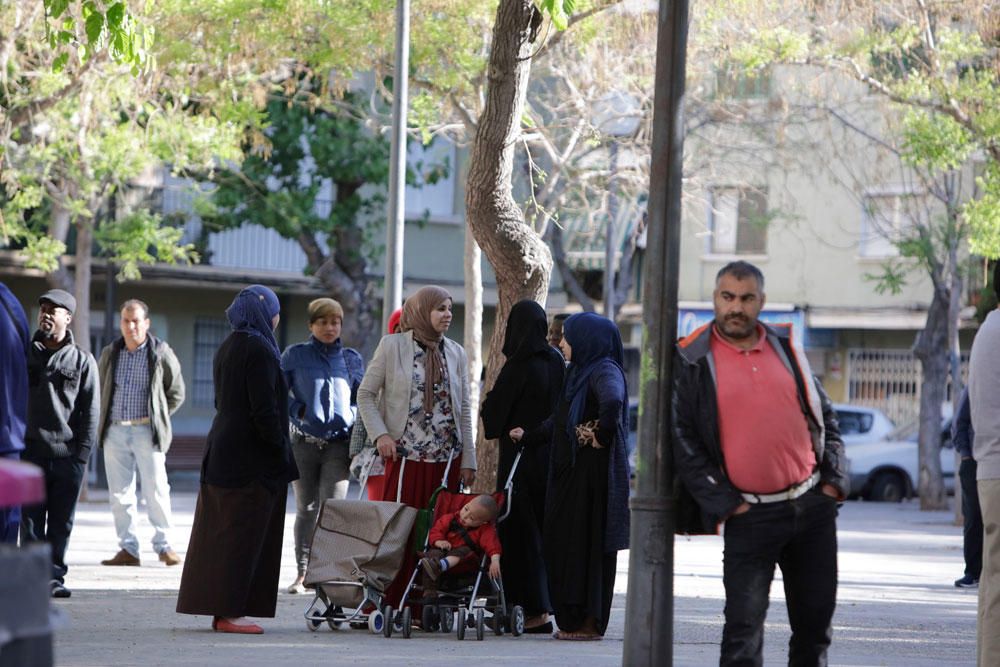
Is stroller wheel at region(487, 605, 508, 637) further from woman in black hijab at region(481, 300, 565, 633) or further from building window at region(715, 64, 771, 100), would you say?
building window at region(715, 64, 771, 100)

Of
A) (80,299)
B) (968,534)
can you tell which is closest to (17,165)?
(80,299)

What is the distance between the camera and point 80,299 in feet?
84.0

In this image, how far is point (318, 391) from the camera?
12.3 meters

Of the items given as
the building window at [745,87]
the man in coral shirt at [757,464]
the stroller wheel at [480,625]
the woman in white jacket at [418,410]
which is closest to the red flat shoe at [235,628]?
the woman in white jacket at [418,410]

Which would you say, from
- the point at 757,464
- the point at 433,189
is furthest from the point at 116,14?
the point at 433,189

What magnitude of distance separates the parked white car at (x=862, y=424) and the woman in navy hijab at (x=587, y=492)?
72.9ft

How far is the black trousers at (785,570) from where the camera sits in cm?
695

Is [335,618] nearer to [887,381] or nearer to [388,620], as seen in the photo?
[388,620]

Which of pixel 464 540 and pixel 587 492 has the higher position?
pixel 587 492

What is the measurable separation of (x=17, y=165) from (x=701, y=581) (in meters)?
12.6

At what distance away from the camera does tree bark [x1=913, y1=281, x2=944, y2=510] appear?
92.1ft

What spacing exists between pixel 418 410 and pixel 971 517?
5040 mm

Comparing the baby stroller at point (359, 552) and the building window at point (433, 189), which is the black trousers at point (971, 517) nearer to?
the baby stroller at point (359, 552)

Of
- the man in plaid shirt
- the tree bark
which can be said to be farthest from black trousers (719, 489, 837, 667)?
the tree bark
